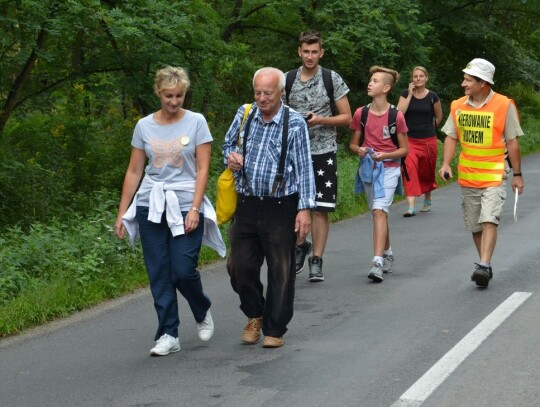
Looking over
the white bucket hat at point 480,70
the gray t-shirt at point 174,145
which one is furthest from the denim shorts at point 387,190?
the gray t-shirt at point 174,145

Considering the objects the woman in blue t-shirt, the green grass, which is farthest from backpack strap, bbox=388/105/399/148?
the woman in blue t-shirt

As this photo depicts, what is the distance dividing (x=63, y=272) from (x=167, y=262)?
2.56m

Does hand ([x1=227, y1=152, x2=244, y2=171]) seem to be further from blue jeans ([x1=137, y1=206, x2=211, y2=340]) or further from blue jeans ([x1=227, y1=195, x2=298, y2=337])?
blue jeans ([x1=137, y1=206, x2=211, y2=340])

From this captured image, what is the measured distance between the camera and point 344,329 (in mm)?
7977

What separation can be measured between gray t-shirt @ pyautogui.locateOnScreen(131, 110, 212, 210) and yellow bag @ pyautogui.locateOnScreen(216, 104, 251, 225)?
0.69 feet

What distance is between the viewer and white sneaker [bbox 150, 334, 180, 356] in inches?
285

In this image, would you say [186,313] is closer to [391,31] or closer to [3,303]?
[3,303]

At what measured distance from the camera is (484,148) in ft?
31.4

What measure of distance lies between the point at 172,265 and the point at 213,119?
1343 cm

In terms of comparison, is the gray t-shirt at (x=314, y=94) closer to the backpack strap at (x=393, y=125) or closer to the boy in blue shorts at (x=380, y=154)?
the boy in blue shorts at (x=380, y=154)

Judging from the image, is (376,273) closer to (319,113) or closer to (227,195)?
(319,113)

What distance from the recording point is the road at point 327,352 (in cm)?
622

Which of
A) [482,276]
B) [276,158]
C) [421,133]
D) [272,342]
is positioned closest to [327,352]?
[272,342]

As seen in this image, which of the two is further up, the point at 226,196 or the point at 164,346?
the point at 226,196
